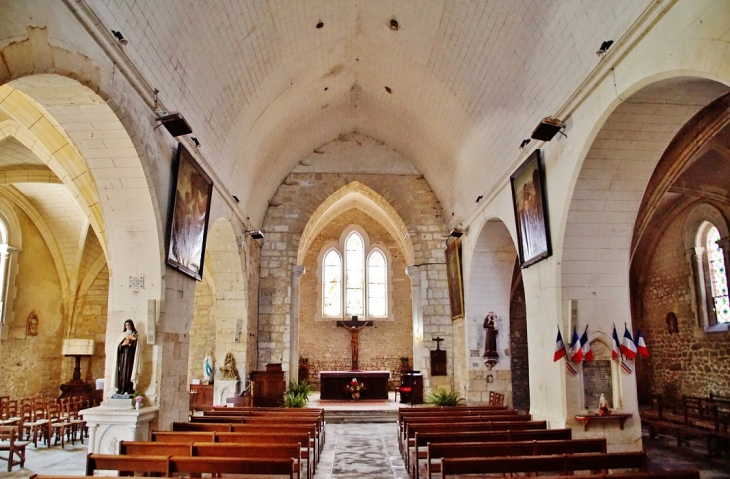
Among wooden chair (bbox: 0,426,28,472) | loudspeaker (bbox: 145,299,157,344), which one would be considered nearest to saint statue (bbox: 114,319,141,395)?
loudspeaker (bbox: 145,299,157,344)

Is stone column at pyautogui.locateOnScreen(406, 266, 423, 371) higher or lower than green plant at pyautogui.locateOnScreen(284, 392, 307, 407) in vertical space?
higher

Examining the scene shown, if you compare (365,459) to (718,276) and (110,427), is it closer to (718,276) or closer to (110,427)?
(110,427)

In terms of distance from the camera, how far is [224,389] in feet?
45.0

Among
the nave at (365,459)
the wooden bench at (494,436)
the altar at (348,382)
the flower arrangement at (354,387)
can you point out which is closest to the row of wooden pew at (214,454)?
the nave at (365,459)

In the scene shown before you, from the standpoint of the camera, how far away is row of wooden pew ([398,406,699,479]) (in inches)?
211

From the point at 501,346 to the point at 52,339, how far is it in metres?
11.1

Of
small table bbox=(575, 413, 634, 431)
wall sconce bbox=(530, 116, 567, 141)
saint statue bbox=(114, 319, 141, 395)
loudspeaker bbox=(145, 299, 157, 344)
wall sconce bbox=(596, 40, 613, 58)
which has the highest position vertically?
wall sconce bbox=(596, 40, 613, 58)

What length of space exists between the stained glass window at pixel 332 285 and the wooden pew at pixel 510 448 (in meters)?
14.7

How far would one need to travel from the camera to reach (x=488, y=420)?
8477 millimetres

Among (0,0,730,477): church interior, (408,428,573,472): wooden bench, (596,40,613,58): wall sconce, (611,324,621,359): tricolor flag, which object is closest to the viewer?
(596,40,613,58): wall sconce

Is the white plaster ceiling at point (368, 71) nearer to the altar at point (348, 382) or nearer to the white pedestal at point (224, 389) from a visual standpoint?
the white pedestal at point (224, 389)

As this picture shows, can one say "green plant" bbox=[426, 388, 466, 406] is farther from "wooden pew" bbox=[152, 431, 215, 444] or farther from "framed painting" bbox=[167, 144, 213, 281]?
"wooden pew" bbox=[152, 431, 215, 444]

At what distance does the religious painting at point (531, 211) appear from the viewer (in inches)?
327

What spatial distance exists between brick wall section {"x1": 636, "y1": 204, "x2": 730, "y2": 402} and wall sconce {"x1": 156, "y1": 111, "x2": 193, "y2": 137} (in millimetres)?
10583
